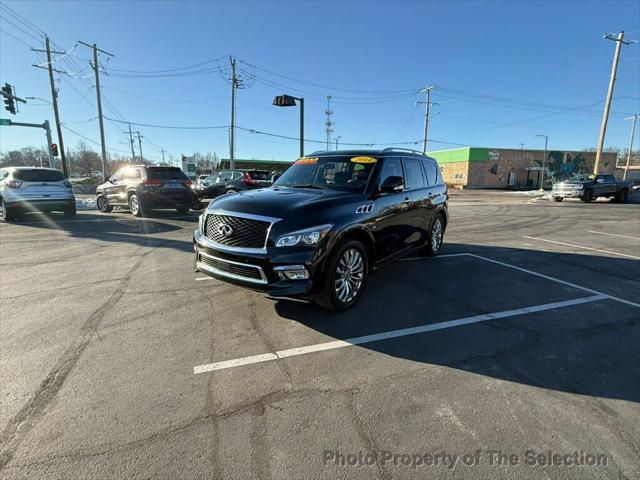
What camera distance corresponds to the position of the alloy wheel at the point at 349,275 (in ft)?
13.3

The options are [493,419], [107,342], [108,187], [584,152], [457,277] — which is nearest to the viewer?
[493,419]

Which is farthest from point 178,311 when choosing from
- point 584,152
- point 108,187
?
point 584,152

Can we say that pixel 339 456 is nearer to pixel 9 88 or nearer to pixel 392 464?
pixel 392 464

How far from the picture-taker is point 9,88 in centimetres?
2373

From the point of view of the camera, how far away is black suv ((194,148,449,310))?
363 centimetres

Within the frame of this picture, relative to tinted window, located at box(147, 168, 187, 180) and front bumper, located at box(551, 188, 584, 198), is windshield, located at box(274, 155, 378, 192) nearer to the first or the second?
tinted window, located at box(147, 168, 187, 180)

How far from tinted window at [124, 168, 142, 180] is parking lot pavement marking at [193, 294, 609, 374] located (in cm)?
1167

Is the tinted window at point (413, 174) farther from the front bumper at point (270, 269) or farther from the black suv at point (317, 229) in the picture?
the front bumper at point (270, 269)

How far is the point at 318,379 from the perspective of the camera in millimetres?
2889

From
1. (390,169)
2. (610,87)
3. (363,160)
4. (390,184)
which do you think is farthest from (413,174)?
(610,87)

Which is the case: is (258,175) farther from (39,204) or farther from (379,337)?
(379,337)

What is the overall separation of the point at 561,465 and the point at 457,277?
3873 mm

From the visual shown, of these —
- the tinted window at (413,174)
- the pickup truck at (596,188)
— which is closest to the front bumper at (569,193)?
the pickup truck at (596,188)

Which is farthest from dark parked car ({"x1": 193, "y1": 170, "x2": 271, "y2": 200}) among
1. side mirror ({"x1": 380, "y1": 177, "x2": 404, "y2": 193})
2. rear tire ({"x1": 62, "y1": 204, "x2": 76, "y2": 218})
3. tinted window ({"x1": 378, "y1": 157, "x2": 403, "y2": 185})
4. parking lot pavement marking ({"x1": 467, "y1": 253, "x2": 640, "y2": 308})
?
side mirror ({"x1": 380, "y1": 177, "x2": 404, "y2": 193})
